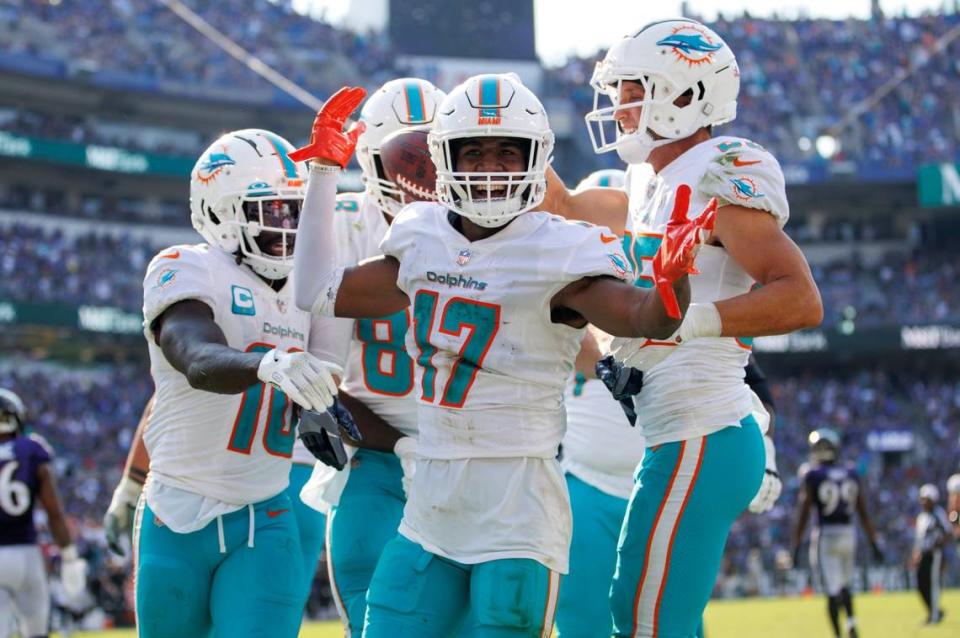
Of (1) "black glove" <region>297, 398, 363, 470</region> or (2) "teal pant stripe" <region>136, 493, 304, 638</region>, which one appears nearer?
(1) "black glove" <region>297, 398, 363, 470</region>

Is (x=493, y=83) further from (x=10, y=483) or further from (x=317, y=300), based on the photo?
(x=10, y=483)

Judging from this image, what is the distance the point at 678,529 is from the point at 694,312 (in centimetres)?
62

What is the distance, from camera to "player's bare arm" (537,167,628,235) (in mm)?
4668

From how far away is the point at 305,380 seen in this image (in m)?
3.44

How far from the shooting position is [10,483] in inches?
318

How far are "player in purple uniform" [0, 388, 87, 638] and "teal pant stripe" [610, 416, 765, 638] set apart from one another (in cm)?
526

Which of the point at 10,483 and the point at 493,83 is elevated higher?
the point at 493,83

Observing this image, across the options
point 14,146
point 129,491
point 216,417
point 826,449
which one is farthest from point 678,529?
point 14,146

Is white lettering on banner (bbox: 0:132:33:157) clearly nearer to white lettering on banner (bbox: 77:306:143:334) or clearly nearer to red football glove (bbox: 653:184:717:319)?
white lettering on banner (bbox: 77:306:143:334)

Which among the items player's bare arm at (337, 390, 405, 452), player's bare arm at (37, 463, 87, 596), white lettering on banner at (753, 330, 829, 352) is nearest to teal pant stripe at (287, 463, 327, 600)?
player's bare arm at (337, 390, 405, 452)

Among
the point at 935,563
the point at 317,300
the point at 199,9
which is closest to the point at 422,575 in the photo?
the point at 317,300

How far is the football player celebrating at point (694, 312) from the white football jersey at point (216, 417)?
3.97ft

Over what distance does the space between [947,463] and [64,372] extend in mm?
18132

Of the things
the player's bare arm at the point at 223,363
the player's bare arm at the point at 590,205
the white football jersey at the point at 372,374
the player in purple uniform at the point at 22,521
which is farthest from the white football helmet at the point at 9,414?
the player's bare arm at the point at 590,205
